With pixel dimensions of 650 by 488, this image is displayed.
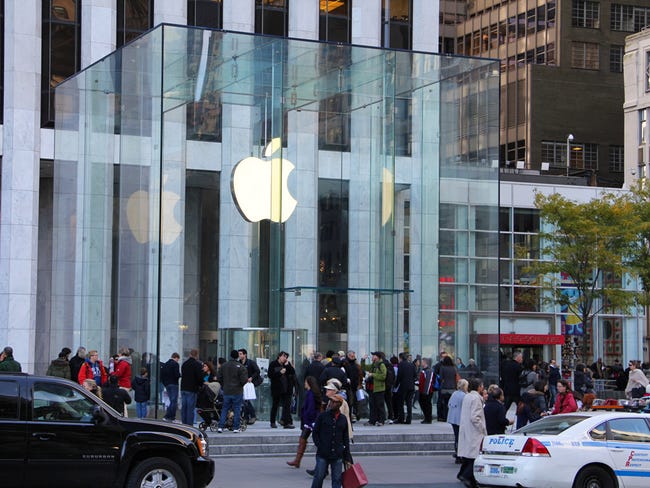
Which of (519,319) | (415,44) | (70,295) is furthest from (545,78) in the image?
(70,295)

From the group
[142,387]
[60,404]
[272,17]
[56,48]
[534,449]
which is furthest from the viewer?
[272,17]

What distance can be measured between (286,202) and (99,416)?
50.4 ft

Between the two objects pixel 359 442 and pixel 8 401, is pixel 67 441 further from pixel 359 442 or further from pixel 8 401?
pixel 359 442

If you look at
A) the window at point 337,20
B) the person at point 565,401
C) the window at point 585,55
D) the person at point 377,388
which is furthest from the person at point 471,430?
the window at point 585,55

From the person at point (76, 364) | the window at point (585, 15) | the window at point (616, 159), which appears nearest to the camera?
the person at point (76, 364)

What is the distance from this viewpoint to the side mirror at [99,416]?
15.1m

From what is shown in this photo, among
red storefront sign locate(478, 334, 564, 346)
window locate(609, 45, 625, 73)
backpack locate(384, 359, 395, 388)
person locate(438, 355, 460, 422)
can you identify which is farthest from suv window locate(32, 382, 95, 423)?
window locate(609, 45, 625, 73)

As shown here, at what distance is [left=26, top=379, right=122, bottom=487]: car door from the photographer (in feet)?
48.3

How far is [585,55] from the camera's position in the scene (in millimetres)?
85750

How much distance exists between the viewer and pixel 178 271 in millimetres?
28625

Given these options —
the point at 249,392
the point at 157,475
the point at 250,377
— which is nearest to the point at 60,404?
the point at 157,475

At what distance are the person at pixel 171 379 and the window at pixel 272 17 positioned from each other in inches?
808

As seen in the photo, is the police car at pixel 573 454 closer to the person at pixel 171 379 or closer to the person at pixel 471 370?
the person at pixel 171 379

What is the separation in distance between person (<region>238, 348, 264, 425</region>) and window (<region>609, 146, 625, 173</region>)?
6070 centimetres
